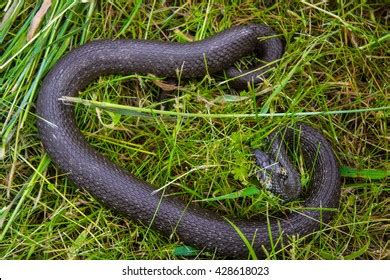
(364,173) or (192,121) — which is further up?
(192,121)

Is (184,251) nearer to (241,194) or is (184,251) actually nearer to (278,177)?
(241,194)

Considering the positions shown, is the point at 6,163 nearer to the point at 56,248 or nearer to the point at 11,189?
the point at 11,189

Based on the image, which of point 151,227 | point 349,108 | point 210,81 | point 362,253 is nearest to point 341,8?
point 349,108

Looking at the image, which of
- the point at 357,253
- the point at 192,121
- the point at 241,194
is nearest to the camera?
the point at 357,253

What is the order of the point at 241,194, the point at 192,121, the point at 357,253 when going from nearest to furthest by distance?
the point at 357,253, the point at 241,194, the point at 192,121

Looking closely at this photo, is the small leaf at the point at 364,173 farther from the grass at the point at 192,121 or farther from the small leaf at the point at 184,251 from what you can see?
the small leaf at the point at 184,251

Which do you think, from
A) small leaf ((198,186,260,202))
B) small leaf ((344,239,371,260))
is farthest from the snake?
small leaf ((344,239,371,260))

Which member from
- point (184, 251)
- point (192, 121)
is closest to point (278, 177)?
point (192, 121)
